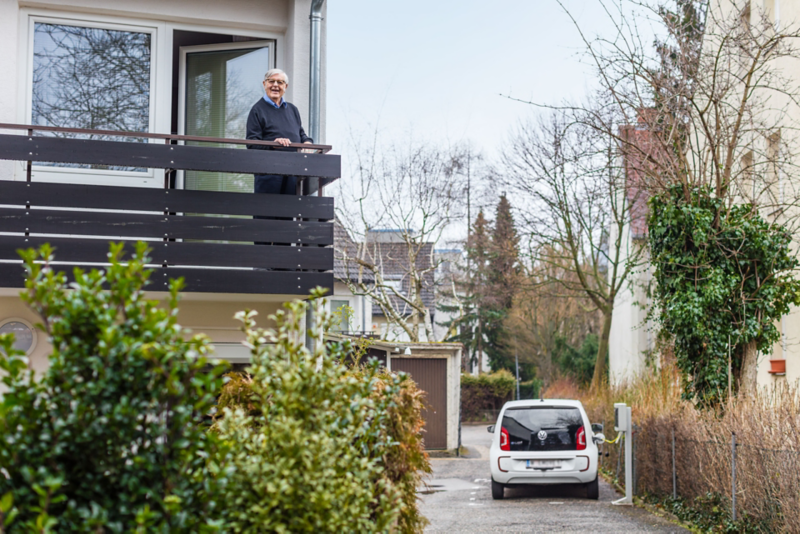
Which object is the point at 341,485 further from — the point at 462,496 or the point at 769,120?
the point at 769,120

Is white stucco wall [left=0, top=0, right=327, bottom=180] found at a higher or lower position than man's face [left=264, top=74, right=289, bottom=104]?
higher

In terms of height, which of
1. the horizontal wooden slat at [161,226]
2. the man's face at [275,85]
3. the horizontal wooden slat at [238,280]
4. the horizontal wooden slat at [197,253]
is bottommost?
the horizontal wooden slat at [238,280]

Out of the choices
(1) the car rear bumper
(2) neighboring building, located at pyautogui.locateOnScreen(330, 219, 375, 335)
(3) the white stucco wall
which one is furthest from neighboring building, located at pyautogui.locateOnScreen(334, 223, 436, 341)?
(3) the white stucco wall

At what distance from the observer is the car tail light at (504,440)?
14.2 meters

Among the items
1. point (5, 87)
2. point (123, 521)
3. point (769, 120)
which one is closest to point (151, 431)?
point (123, 521)

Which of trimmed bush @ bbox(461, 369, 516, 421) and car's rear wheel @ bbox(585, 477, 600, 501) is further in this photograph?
trimmed bush @ bbox(461, 369, 516, 421)

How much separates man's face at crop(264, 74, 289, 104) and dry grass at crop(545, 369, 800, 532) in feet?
18.9

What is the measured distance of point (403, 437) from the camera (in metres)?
5.20

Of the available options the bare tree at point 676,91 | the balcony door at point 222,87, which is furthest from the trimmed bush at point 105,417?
the bare tree at point 676,91

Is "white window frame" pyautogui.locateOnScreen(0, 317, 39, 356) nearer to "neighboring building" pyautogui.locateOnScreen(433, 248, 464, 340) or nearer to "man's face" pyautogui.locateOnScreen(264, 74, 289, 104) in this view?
"man's face" pyautogui.locateOnScreen(264, 74, 289, 104)

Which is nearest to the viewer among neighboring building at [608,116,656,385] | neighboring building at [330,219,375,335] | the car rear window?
neighboring building at [608,116,656,385]

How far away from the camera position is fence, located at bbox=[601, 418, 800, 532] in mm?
8070

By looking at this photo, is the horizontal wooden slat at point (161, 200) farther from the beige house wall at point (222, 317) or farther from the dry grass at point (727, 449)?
the dry grass at point (727, 449)

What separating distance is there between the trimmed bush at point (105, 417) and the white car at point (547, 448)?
11452 millimetres
